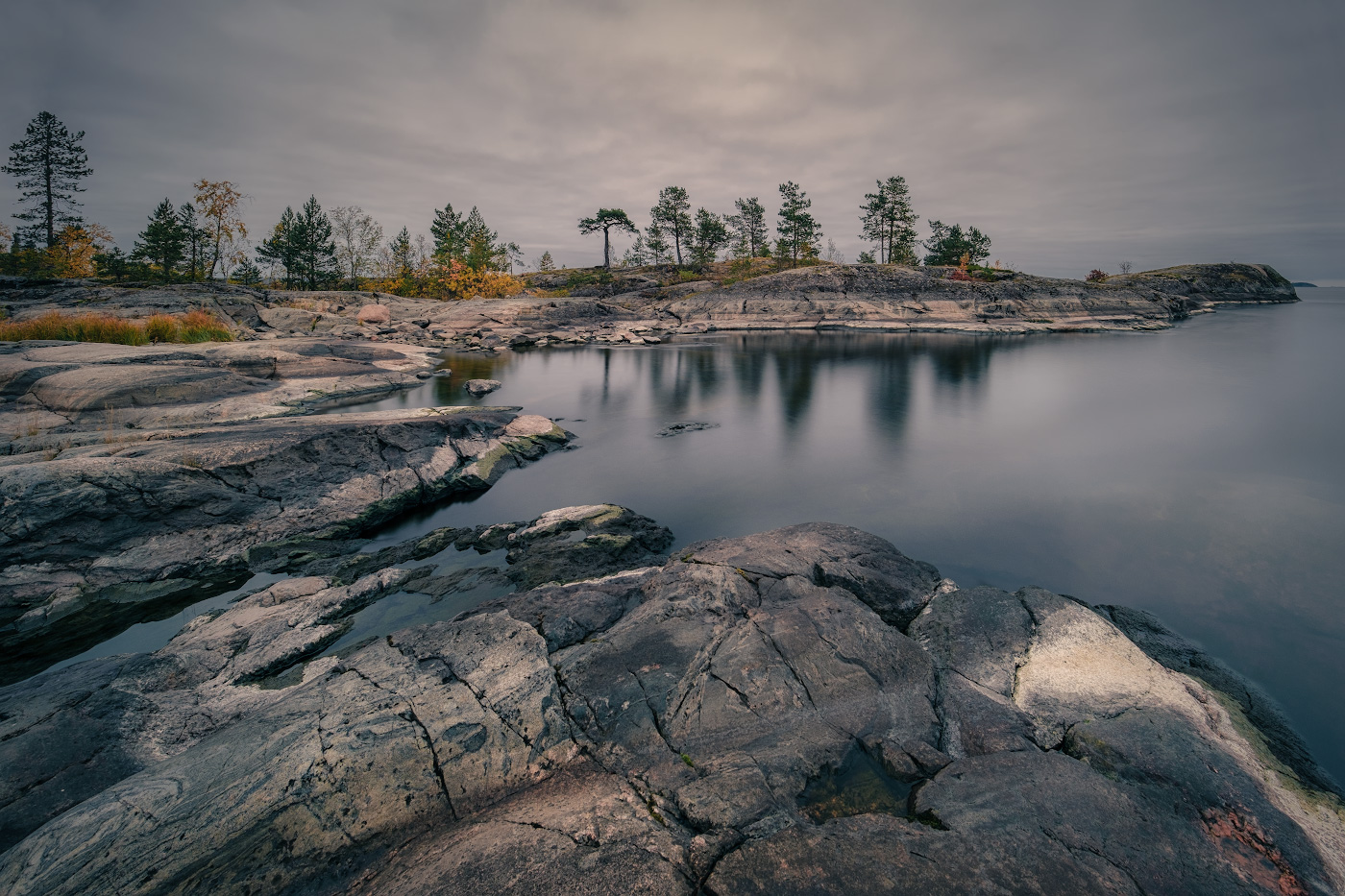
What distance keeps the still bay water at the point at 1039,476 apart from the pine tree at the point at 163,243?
4161 centimetres

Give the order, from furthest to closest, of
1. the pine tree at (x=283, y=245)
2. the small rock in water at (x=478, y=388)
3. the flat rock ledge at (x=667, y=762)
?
the pine tree at (x=283, y=245), the small rock in water at (x=478, y=388), the flat rock ledge at (x=667, y=762)

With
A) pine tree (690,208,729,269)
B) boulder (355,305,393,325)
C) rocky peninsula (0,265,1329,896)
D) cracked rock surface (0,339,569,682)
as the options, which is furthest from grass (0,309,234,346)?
pine tree (690,208,729,269)

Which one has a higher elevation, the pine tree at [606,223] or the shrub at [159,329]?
the pine tree at [606,223]

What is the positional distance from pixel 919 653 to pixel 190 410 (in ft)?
55.5

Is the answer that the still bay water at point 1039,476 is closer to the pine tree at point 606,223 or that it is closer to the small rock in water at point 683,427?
the small rock in water at point 683,427

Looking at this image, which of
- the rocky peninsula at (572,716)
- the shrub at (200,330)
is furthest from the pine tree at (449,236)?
the rocky peninsula at (572,716)

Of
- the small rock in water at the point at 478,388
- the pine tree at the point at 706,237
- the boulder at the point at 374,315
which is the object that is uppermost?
the pine tree at the point at 706,237

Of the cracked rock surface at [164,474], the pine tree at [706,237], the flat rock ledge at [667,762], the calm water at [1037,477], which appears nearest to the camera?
the flat rock ledge at [667,762]

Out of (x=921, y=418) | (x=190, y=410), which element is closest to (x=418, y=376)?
(x=190, y=410)

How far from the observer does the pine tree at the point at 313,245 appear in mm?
53344

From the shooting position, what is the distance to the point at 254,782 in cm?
342

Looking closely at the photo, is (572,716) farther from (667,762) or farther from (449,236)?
(449,236)

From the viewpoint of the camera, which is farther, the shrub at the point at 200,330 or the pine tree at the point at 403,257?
the pine tree at the point at 403,257

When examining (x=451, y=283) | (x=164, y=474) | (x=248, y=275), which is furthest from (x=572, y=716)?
(x=248, y=275)
